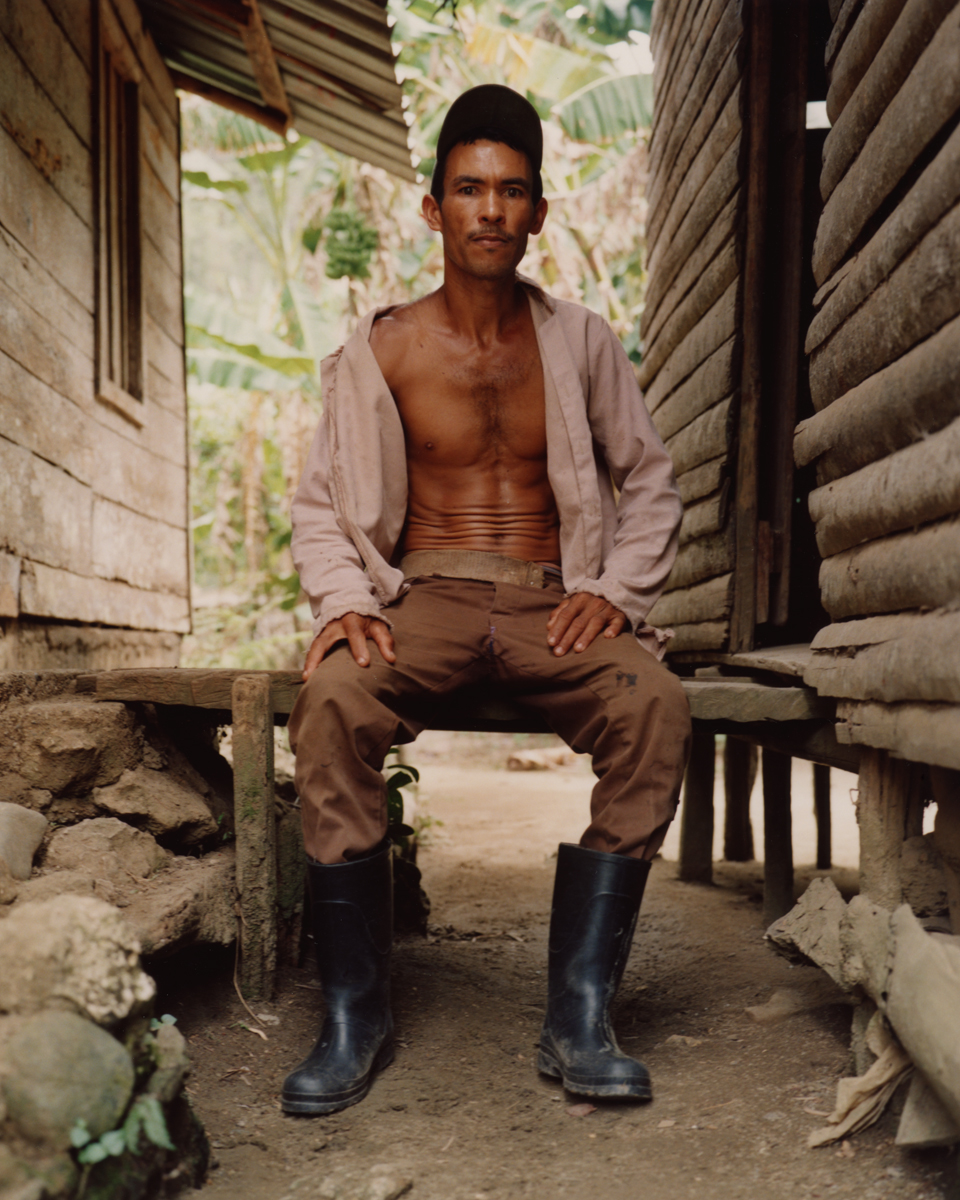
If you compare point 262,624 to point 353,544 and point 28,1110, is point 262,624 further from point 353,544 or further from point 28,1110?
point 28,1110

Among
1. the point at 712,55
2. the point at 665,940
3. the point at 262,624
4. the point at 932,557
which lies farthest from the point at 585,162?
the point at 932,557

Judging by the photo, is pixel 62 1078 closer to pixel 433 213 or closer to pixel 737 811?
pixel 433 213

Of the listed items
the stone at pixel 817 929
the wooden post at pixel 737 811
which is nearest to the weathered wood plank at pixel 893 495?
the stone at pixel 817 929

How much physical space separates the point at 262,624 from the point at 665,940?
9908mm

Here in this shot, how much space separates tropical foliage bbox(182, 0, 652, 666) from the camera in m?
10.1

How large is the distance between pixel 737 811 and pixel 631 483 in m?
3.45

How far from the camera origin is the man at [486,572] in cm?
238

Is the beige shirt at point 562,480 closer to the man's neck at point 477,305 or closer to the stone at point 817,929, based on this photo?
the man's neck at point 477,305

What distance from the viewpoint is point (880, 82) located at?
228 cm

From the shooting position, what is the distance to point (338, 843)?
2.37 meters

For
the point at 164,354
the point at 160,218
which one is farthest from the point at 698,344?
the point at 160,218

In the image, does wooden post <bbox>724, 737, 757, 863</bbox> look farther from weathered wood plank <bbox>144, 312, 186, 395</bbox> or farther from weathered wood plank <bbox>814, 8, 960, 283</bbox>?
weathered wood plank <bbox>144, 312, 186, 395</bbox>

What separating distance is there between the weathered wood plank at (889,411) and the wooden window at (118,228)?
3.14 metres

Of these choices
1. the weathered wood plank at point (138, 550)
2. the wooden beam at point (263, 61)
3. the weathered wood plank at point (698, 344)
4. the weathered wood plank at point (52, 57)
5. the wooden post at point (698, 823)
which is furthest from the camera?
the wooden post at point (698, 823)
